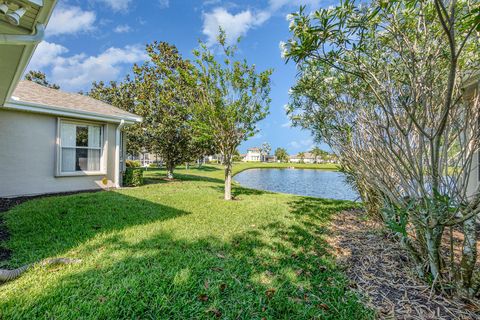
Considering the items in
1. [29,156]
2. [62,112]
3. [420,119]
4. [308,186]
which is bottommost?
[308,186]

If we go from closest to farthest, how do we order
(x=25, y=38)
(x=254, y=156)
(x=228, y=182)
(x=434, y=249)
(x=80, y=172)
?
1. (x=434, y=249)
2. (x=25, y=38)
3. (x=228, y=182)
4. (x=80, y=172)
5. (x=254, y=156)

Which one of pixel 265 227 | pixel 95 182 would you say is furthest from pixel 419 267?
pixel 95 182

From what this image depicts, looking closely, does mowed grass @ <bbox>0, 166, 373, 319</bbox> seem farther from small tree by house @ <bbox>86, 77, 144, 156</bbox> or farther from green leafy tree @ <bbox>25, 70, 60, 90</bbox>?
green leafy tree @ <bbox>25, 70, 60, 90</bbox>

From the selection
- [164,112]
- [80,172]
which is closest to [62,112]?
[80,172]

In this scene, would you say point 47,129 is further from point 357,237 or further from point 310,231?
point 357,237

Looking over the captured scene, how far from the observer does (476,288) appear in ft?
8.27

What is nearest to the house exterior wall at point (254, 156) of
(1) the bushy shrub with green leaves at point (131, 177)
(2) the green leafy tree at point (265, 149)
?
(2) the green leafy tree at point (265, 149)

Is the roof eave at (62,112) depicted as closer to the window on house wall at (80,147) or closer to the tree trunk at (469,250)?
the window on house wall at (80,147)

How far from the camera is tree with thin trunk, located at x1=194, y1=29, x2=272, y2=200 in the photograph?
773 cm

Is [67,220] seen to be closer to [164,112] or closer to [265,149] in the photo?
[164,112]

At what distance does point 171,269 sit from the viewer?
2.99 metres

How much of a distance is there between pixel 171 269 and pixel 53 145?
7.77 m

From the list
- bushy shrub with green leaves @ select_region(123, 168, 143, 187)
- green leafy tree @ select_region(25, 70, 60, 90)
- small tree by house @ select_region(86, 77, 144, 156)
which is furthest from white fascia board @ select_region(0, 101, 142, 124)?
green leafy tree @ select_region(25, 70, 60, 90)

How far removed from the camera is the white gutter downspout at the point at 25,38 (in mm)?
2823
